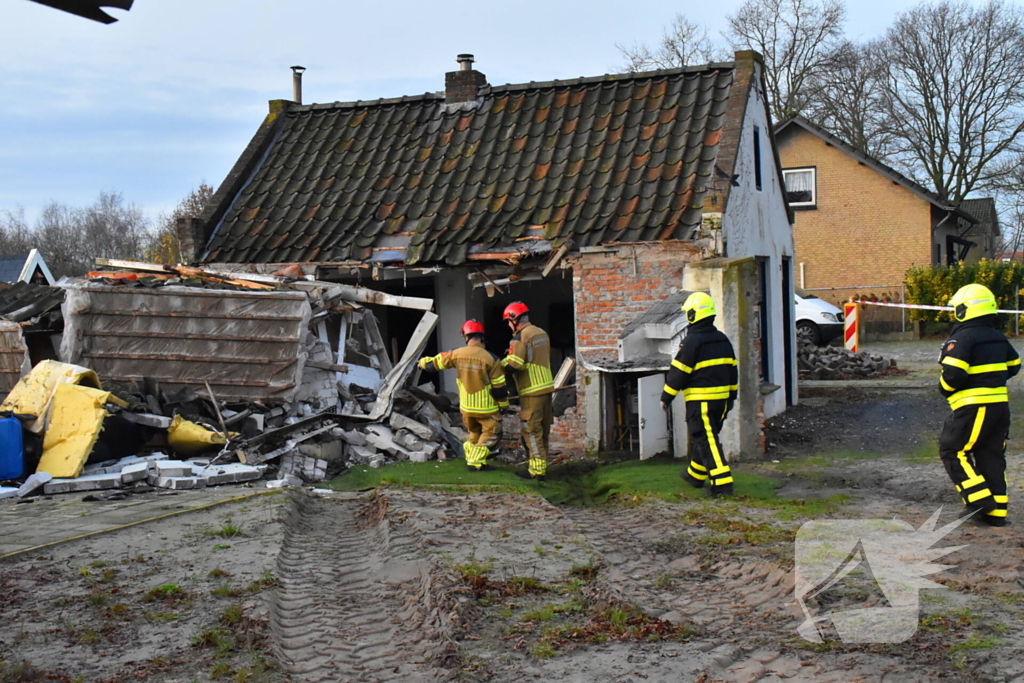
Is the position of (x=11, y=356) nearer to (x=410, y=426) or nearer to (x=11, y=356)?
(x=11, y=356)

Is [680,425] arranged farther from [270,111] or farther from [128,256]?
[128,256]

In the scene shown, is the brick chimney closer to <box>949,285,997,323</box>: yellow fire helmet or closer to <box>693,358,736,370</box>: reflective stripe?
<box>693,358,736,370</box>: reflective stripe

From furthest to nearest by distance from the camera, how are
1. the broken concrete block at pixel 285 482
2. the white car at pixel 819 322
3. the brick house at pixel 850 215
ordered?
the brick house at pixel 850 215
the white car at pixel 819 322
the broken concrete block at pixel 285 482

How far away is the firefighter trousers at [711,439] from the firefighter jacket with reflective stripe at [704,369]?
0.09 meters

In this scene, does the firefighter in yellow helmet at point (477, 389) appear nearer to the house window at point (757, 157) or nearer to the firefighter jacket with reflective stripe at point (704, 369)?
the firefighter jacket with reflective stripe at point (704, 369)

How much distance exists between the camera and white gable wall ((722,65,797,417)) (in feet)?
43.7

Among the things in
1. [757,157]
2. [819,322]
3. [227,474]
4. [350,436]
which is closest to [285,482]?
[227,474]

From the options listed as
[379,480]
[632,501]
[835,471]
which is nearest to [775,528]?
[632,501]

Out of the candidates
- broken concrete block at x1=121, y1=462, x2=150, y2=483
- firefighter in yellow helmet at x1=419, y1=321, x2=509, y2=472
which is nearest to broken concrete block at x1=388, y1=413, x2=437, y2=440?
firefighter in yellow helmet at x1=419, y1=321, x2=509, y2=472

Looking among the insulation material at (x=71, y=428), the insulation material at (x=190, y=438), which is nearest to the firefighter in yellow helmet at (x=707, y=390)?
the insulation material at (x=190, y=438)

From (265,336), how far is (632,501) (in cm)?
556

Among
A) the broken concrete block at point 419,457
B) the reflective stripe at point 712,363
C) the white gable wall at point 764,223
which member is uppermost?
the white gable wall at point 764,223

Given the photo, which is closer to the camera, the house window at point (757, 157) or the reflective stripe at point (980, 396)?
the reflective stripe at point (980, 396)

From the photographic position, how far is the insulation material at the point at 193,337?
12203 mm
